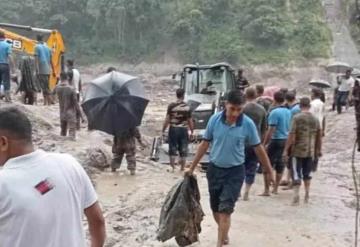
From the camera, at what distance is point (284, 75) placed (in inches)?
1703

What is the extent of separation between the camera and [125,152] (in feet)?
37.7

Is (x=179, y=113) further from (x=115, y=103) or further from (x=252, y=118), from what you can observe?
(x=252, y=118)

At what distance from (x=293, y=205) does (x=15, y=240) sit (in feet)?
23.9

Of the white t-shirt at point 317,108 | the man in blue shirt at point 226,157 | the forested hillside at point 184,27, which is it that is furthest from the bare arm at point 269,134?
the forested hillside at point 184,27

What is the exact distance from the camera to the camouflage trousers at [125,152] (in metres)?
11.4

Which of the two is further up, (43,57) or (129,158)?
(43,57)

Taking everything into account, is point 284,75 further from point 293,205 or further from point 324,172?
point 293,205

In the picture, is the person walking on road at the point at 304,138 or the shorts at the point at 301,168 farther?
the shorts at the point at 301,168

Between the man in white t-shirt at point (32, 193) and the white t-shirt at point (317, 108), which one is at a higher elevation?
the man in white t-shirt at point (32, 193)

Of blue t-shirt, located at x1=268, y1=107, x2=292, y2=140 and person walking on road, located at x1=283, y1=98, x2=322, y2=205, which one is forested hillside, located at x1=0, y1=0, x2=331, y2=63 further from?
person walking on road, located at x1=283, y1=98, x2=322, y2=205

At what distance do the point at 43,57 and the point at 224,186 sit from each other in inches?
451

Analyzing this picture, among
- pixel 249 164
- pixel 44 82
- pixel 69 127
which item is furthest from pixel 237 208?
pixel 44 82

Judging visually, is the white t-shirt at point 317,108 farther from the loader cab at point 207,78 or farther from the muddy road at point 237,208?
the loader cab at point 207,78

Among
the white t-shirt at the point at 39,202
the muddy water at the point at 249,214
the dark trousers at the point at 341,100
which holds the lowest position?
the muddy water at the point at 249,214
